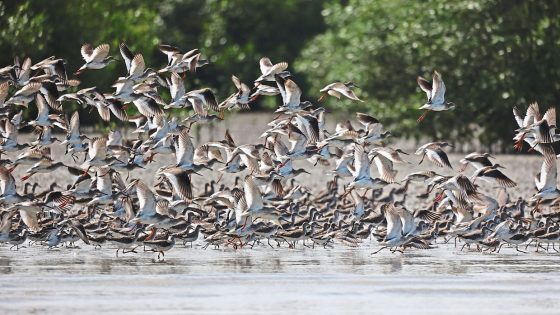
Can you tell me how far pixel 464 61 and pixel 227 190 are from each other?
14.6 meters

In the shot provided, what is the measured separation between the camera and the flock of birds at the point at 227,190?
2016 cm

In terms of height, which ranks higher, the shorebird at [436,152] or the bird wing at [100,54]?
the bird wing at [100,54]

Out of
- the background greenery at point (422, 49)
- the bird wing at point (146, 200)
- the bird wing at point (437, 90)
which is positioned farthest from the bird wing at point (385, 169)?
the background greenery at point (422, 49)

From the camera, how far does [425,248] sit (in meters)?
20.0

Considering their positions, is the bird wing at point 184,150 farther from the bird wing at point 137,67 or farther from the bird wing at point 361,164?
the bird wing at point 361,164

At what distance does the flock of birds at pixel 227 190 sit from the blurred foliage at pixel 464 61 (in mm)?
11622

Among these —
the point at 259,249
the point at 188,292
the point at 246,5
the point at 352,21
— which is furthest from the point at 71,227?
the point at 246,5

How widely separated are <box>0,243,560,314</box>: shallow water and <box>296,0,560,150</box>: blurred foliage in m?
15.8

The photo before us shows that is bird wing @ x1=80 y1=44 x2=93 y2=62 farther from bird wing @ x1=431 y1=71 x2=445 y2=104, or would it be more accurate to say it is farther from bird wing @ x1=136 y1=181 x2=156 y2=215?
bird wing @ x1=431 y1=71 x2=445 y2=104

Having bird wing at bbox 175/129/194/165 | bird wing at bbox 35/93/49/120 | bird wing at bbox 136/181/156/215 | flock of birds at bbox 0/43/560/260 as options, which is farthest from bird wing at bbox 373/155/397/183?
bird wing at bbox 35/93/49/120

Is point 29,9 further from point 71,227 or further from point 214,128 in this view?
point 71,227

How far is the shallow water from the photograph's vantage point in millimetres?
14844

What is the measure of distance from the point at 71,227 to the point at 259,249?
2527mm

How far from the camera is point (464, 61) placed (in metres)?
36.1
